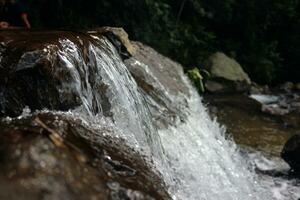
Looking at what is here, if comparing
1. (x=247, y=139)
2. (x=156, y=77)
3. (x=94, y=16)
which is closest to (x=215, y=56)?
(x=94, y=16)

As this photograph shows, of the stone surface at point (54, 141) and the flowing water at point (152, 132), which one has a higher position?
the stone surface at point (54, 141)

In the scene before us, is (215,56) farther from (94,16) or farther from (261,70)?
(94,16)

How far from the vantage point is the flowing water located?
379 cm

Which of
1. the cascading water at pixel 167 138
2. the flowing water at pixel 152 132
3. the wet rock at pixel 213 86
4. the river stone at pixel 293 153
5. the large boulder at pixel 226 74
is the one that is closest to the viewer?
the flowing water at pixel 152 132

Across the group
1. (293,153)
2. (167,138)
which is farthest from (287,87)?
(167,138)

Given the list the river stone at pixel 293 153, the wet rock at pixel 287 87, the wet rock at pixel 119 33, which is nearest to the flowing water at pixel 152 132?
the river stone at pixel 293 153

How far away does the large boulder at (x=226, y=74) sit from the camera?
11.8 meters

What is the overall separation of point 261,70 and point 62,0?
243 inches

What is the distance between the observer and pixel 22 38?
13.3ft

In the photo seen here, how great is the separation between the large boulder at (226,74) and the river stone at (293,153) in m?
4.84

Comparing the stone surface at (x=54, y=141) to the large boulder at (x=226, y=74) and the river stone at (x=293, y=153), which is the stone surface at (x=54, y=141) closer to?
the river stone at (x=293, y=153)

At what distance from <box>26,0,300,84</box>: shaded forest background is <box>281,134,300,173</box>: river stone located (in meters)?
4.82

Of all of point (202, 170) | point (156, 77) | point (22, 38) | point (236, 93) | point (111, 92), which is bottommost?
point (236, 93)

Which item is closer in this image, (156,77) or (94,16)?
(156,77)
